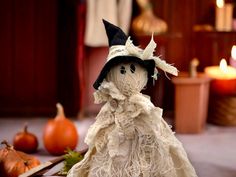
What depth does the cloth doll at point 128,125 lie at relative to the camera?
1.49m

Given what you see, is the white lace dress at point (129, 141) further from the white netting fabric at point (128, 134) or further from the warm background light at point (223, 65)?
the warm background light at point (223, 65)

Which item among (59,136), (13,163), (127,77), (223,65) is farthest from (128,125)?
(223,65)

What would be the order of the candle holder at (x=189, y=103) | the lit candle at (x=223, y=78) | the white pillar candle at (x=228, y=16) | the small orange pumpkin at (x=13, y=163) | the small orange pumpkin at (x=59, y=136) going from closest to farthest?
the small orange pumpkin at (x=13, y=163) → the small orange pumpkin at (x=59, y=136) → the candle holder at (x=189, y=103) → the lit candle at (x=223, y=78) → the white pillar candle at (x=228, y=16)

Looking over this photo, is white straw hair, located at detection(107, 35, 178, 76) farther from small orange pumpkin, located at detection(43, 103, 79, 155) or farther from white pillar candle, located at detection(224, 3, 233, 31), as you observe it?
white pillar candle, located at detection(224, 3, 233, 31)

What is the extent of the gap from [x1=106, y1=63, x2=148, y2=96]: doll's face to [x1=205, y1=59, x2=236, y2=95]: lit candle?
169cm

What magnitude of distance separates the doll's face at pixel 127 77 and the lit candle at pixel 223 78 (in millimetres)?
1690

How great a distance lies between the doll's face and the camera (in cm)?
150

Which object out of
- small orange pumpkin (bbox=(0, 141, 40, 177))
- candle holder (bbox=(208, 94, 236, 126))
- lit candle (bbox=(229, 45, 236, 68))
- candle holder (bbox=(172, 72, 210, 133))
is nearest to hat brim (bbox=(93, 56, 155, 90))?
small orange pumpkin (bbox=(0, 141, 40, 177))

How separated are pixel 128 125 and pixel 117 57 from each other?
7.9 inches

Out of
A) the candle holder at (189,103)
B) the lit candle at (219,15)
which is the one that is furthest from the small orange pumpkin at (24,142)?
the lit candle at (219,15)

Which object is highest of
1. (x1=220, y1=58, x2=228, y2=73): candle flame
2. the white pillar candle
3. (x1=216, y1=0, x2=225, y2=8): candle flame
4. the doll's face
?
(x1=216, y1=0, x2=225, y2=8): candle flame

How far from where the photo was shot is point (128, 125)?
4.92 ft

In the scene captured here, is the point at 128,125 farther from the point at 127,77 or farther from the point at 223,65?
the point at 223,65

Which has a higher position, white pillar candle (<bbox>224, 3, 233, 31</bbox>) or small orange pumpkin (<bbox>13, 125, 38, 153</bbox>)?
white pillar candle (<bbox>224, 3, 233, 31</bbox>)
